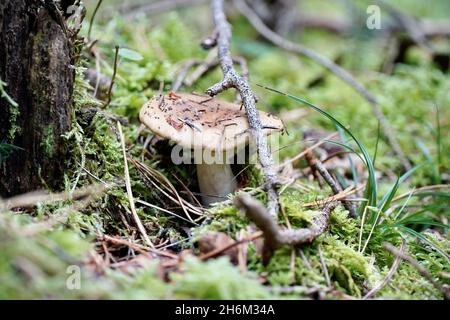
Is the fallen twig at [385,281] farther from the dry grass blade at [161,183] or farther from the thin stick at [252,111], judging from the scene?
the dry grass blade at [161,183]

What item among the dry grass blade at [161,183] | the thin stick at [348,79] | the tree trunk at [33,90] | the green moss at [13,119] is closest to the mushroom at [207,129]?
the dry grass blade at [161,183]

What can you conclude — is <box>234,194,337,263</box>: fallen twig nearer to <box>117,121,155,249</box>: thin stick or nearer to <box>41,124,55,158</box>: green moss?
<box>117,121,155,249</box>: thin stick

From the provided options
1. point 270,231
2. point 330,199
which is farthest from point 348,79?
point 270,231

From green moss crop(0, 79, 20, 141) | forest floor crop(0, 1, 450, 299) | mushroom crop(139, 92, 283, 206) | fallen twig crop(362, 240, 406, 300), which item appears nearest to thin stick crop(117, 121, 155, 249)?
forest floor crop(0, 1, 450, 299)

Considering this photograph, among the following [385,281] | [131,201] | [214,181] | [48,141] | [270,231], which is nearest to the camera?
[270,231]

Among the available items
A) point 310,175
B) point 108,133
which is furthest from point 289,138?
point 108,133

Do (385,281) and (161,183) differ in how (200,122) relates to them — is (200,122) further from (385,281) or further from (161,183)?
(385,281)
